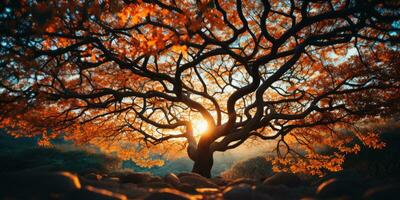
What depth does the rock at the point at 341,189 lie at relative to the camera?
3.65m

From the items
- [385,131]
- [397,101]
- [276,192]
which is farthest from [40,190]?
[385,131]

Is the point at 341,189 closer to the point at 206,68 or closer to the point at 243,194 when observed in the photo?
the point at 243,194

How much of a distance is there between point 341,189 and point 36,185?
3.90 m

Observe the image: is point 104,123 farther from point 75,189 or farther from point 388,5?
point 388,5

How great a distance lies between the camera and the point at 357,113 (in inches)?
415

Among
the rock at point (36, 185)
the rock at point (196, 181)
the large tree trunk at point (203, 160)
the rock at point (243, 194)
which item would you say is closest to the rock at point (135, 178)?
the rock at point (196, 181)

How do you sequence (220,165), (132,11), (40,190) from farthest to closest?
1. (220,165)
2. (132,11)
3. (40,190)

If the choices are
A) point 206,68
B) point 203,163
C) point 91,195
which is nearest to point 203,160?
point 203,163

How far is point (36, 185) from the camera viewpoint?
3678 mm

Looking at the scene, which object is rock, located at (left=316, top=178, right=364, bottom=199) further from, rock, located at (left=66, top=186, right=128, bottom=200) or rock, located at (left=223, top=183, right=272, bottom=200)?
rock, located at (left=66, top=186, right=128, bottom=200)

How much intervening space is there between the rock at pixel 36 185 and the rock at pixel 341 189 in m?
3.24

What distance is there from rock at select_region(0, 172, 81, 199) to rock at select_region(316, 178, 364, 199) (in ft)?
10.6

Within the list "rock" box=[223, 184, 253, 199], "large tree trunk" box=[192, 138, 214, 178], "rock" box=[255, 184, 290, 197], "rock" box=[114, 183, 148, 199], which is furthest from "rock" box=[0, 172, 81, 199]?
"large tree trunk" box=[192, 138, 214, 178]

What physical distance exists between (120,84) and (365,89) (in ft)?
29.1
